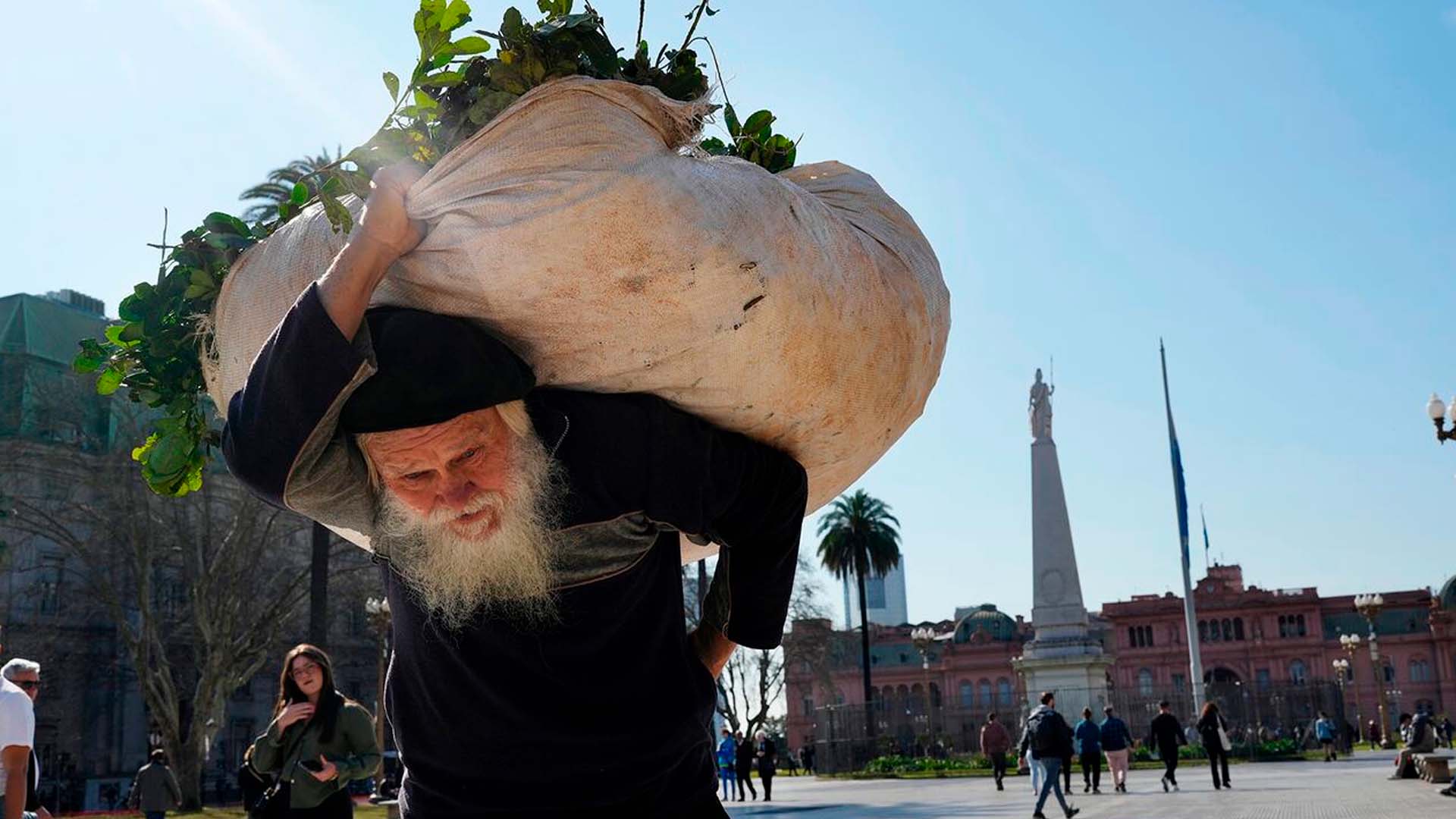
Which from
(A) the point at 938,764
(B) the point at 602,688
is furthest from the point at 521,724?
(A) the point at 938,764

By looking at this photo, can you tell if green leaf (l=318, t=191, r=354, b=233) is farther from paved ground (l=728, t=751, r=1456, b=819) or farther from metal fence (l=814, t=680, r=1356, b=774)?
metal fence (l=814, t=680, r=1356, b=774)

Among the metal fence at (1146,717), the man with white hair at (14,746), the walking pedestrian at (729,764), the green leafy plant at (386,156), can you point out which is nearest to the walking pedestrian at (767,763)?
the walking pedestrian at (729,764)

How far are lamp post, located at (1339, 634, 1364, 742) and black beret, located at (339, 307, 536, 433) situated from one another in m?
57.9

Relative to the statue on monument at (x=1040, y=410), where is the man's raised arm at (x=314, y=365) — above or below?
below

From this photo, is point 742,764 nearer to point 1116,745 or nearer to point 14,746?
point 1116,745

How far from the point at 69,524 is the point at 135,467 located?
317 inches

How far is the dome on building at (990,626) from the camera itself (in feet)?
335

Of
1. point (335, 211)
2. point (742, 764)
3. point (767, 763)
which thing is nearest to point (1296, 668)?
point (742, 764)

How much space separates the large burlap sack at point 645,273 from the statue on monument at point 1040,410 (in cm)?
3858

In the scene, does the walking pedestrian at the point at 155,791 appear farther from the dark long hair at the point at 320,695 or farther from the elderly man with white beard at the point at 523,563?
the elderly man with white beard at the point at 523,563

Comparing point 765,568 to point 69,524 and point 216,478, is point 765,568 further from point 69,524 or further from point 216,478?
point 69,524

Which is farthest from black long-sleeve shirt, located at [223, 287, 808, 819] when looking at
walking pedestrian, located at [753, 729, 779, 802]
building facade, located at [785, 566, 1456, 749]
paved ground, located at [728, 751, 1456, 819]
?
building facade, located at [785, 566, 1456, 749]

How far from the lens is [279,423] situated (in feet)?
5.95

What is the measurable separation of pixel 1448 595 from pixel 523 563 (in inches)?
4308
